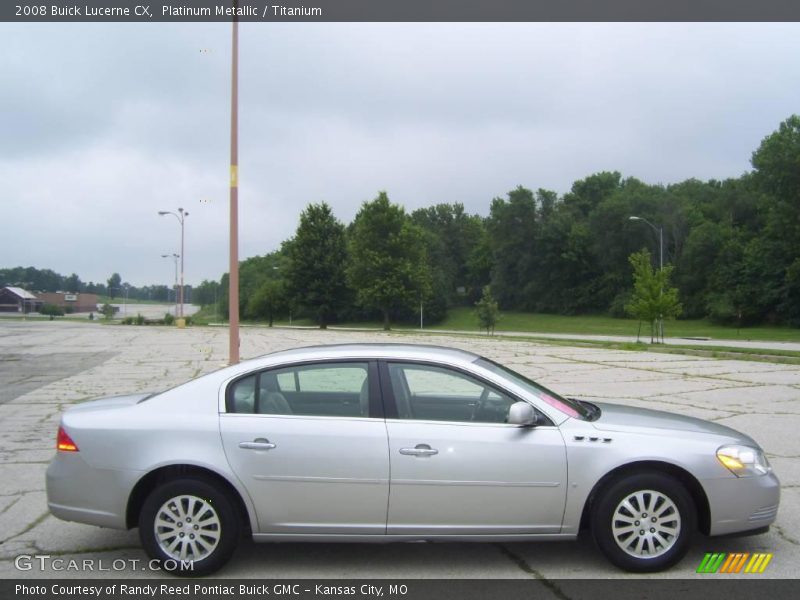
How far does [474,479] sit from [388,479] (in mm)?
557

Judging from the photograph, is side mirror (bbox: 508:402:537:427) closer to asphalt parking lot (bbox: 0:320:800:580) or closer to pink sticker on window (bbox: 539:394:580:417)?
pink sticker on window (bbox: 539:394:580:417)

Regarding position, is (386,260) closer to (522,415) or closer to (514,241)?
(514,241)

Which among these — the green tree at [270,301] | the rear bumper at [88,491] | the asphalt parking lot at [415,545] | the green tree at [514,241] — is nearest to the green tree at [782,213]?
the green tree at [514,241]

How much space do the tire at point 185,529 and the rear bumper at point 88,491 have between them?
21 cm

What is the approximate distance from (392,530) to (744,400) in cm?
1023

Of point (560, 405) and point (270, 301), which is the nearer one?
point (560, 405)

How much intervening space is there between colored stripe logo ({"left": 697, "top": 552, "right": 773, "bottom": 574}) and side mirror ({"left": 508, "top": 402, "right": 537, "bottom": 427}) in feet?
4.97

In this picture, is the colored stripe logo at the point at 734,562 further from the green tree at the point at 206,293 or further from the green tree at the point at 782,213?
the green tree at the point at 206,293

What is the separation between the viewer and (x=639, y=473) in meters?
4.66

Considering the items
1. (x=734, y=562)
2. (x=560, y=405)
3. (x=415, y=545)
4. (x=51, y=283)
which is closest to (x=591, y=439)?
(x=560, y=405)

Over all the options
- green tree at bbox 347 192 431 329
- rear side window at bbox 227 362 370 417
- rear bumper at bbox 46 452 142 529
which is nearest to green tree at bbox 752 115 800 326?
green tree at bbox 347 192 431 329

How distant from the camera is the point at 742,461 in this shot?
188 inches

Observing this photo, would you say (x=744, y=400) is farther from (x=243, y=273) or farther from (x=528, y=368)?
(x=243, y=273)

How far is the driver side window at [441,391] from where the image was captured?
15.9 ft
